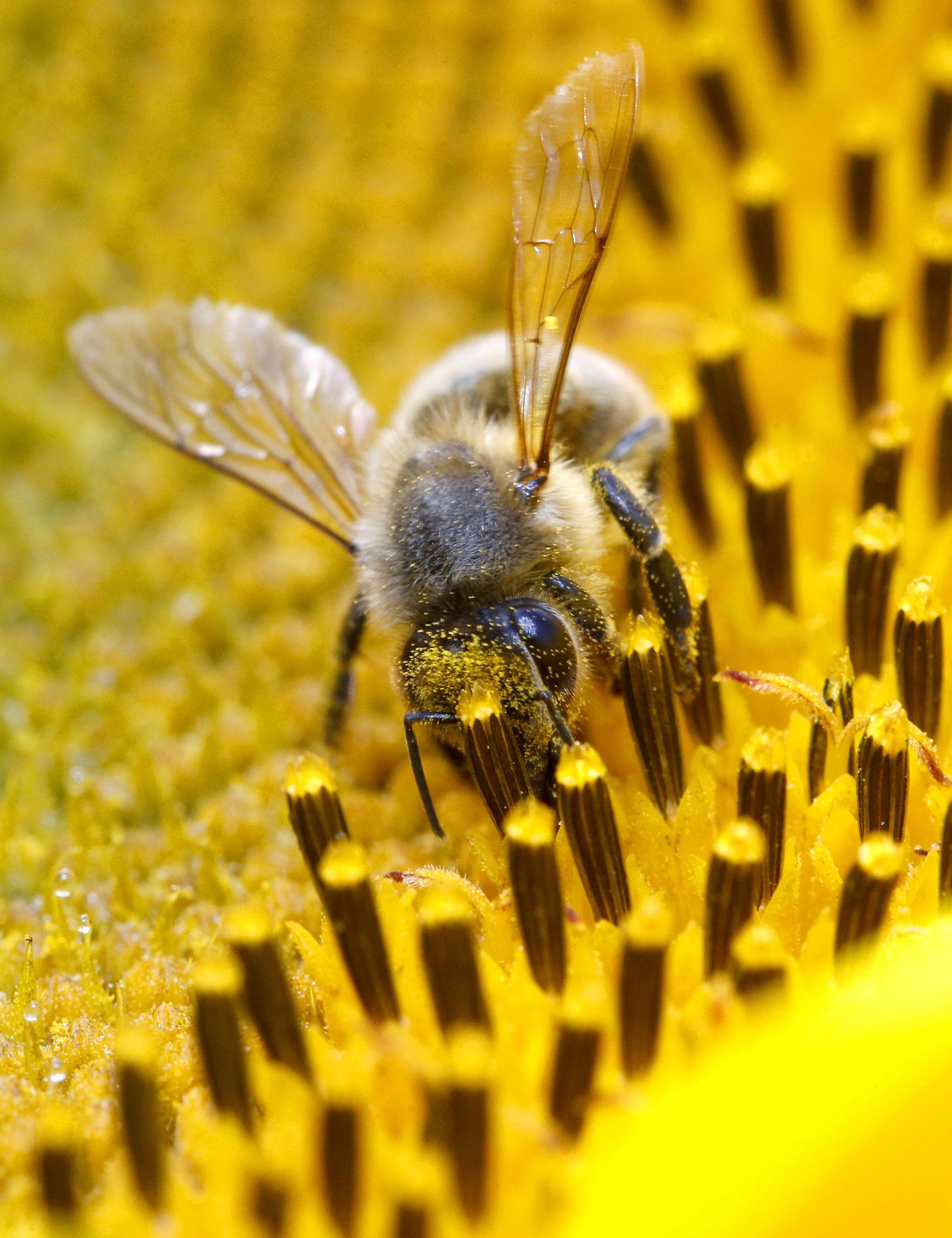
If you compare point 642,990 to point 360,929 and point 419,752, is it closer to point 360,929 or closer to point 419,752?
point 360,929

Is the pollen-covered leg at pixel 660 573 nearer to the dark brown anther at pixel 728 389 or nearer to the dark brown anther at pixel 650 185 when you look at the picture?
the dark brown anther at pixel 728 389

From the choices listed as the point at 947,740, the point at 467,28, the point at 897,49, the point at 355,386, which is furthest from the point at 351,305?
the point at 947,740

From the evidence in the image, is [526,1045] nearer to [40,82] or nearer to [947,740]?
[947,740]

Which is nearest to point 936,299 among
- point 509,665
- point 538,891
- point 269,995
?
point 509,665

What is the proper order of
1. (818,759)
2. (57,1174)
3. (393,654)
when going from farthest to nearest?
1. (393,654)
2. (818,759)
3. (57,1174)

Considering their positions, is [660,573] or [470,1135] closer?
[470,1135]

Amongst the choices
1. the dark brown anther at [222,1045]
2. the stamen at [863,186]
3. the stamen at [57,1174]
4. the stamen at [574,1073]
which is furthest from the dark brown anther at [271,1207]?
the stamen at [863,186]

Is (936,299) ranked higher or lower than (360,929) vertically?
higher

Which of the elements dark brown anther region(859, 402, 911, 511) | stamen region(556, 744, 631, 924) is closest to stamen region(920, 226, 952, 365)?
dark brown anther region(859, 402, 911, 511)
